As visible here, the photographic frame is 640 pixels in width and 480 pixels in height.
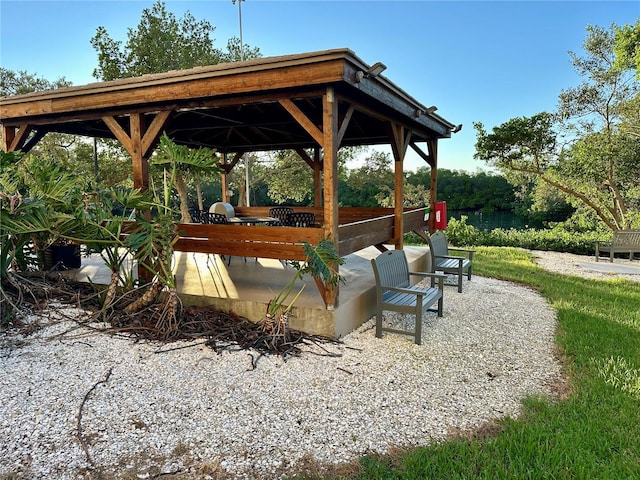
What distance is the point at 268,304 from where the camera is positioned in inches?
163

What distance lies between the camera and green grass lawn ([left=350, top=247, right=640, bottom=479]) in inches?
84.7

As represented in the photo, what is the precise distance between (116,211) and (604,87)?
51.5ft

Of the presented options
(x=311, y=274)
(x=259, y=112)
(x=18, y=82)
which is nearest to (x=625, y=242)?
(x=259, y=112)

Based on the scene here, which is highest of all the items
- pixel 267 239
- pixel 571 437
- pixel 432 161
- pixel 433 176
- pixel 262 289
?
pixel 432 161

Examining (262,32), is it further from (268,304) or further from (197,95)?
(268,304)

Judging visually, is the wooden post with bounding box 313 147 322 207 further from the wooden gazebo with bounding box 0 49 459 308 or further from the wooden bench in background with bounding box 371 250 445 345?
the wooden bench in background with bounding box 371 250 445 345

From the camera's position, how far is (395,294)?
4363 millimetres

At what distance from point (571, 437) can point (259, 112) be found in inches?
215

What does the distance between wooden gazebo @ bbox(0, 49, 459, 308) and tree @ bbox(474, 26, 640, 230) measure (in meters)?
8.81

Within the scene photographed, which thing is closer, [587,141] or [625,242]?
[625,242]

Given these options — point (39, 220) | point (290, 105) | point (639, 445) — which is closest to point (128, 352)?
point (39, 220)

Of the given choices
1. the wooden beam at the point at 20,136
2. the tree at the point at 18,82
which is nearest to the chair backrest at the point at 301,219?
the wooden beam at the point at 20,136

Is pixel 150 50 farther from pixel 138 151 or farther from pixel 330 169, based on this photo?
pixel 330 169

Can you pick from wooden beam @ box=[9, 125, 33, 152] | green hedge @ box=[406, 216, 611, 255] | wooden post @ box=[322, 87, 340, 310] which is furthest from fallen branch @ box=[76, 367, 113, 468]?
green hedge @ box=[406, 216, 611, 255]
